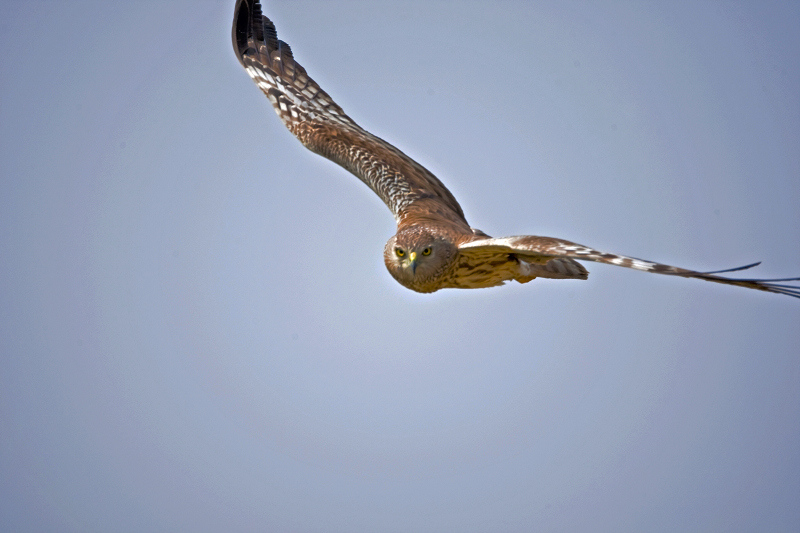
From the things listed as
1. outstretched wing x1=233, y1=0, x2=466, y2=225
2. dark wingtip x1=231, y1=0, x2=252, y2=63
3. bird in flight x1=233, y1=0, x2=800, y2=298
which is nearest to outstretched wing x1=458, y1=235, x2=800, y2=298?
bird in flight x1=233, y1=0, x2=800, y2=298

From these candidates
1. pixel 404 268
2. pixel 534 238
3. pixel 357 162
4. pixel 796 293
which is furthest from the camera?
pixel 357 162

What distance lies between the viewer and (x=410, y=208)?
10.7 m

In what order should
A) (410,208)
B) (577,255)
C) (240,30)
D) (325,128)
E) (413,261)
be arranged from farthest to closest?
1. (240,30)
2. (325,128)
3. (410,208)
4. (413,261)
5. (577,255)

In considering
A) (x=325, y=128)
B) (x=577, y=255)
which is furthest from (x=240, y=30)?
(x=577, y=255)

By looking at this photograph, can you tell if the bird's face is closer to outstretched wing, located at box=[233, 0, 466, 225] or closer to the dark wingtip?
outstretched wing, located at box=[233, 0, 466, 225]

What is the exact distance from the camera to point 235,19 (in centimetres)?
1243

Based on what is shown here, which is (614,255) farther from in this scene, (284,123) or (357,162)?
(284,123)

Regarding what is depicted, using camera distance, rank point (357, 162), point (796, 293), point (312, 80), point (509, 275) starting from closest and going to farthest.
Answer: point (796, 293), point (509, 275), point (357, 162), point (312, 80)

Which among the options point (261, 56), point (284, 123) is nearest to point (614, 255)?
point (284, 123)

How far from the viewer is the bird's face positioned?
8977mm

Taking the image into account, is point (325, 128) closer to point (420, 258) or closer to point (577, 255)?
point (420, 258)

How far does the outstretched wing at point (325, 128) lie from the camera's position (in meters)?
11.1

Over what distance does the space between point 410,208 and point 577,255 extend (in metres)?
3.46

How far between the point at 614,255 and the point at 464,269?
6.73 ft
